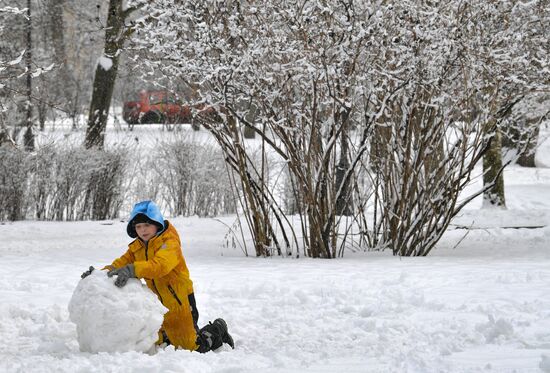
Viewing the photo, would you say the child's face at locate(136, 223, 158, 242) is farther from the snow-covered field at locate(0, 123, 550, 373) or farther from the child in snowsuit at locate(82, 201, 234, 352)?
the snow-covered field at locate(0, 123, 550, 373)

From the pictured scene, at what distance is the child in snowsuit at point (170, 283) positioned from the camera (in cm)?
517

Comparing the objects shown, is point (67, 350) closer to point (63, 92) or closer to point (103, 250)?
point (103, 250)

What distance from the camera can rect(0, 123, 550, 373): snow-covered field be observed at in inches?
179

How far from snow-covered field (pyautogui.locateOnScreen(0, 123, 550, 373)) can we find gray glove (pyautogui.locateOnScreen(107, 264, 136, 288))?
431mm

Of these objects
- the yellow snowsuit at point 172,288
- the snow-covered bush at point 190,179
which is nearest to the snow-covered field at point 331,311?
the yellow snowsuit at point 172,288

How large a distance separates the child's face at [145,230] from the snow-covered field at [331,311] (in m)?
0.68

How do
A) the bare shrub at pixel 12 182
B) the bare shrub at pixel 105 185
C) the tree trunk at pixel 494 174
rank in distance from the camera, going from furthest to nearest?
the tree trunk at pixel 494 174
the bare shrub at pixel 105 185
the bare shrub at pixel 12 182

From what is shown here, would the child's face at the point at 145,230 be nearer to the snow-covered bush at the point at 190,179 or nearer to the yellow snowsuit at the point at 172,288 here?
the yellow snowsuit at the point at 172,288

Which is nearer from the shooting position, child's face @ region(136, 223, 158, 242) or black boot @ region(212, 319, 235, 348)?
child's face @ region(136, 223, 158, 242)

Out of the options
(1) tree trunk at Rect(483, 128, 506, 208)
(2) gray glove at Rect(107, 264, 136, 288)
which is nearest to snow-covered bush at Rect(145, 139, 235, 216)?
(1) tree trunk at Rect(483, 128, 506, 208)

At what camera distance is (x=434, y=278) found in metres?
7.37

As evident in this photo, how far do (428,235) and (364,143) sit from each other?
1.30 metres

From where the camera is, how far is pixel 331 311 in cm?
626

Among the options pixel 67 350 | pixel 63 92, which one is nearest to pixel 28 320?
pixel 67 350
